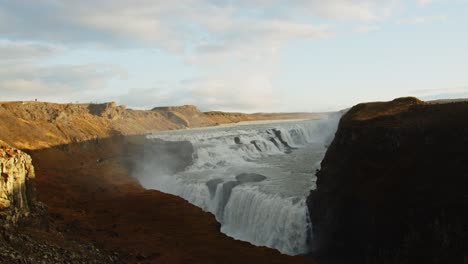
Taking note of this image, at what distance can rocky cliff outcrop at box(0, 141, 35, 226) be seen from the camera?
60.1ft

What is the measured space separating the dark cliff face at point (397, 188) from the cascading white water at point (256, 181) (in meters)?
2.36

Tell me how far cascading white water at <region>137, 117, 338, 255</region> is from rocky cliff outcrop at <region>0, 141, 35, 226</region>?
15.3 m

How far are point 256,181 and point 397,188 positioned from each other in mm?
18238

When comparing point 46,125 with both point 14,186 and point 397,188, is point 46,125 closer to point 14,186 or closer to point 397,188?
point 14,186

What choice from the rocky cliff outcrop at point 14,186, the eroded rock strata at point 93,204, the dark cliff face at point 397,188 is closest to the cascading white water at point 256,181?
the dark cliff face at point 397,188

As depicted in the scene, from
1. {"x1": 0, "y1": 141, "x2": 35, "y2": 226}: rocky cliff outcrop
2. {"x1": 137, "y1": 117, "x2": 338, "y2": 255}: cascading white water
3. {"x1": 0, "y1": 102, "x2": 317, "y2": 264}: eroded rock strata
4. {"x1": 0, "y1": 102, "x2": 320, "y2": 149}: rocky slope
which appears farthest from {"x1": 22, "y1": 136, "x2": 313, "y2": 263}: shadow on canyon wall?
{"x1": 137, "y1": 117, "x2": 338, "y2": 255}: cascading white water

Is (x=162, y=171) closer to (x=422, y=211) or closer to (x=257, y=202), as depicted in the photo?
(x=257, y=202)

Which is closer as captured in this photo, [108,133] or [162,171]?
[162,171]

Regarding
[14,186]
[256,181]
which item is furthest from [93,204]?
[14,186]

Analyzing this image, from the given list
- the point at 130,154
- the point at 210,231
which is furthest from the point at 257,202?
the point at 130,154

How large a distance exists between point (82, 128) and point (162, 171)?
15753mm

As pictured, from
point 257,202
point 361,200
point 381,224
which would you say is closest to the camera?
point 381,224

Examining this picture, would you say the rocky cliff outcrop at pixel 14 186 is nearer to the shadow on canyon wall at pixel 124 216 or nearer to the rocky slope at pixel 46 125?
the shadow on canyon wall at pixel 124 216

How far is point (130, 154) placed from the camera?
58.2m
